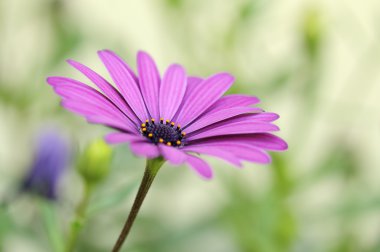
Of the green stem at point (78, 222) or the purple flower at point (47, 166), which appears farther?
the purple flower at point (47, 166)

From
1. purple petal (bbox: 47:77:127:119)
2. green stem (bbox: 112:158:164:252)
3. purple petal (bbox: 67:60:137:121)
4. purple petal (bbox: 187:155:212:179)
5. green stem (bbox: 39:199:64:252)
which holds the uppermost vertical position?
purple petal (bbox: 67:60:137:121)

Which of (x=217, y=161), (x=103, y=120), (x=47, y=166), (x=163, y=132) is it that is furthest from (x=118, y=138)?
(x=217, y=161)

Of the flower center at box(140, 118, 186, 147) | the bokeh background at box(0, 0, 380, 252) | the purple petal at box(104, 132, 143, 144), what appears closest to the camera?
the purple petal at box(104, 132, 143, 144)

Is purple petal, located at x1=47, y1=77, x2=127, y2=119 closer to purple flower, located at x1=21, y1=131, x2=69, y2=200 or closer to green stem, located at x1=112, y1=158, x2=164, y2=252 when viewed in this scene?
green stem, located at x1=112, y1=158, x2=164, y2=252

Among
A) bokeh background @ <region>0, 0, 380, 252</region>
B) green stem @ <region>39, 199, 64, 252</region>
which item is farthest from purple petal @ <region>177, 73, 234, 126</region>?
bokeh background @ <region>0, 0, 380, 252</region>

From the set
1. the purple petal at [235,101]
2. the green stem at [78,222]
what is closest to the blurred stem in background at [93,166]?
the green stem at [78,222]

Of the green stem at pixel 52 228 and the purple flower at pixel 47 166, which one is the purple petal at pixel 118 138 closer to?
the green stem at pixel 52 228
